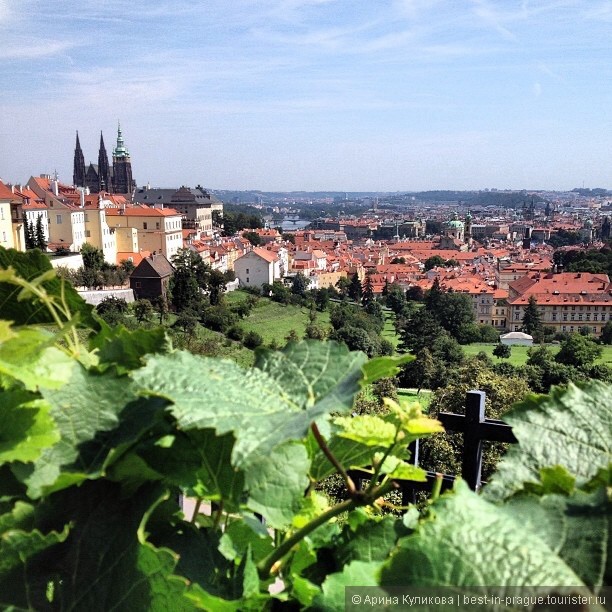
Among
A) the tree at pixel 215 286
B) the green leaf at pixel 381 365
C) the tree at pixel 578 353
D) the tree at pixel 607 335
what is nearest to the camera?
the green leaf at pixel 381 365

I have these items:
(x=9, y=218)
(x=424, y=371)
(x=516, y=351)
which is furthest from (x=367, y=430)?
(x=516, y=351)

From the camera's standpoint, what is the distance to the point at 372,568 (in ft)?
0.99

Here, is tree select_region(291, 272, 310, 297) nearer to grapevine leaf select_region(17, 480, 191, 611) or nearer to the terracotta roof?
the terracotta roof

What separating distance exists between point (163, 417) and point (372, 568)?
120 mm

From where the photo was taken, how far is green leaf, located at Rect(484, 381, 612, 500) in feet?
0.95

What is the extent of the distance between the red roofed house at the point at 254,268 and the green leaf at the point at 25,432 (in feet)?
98.1

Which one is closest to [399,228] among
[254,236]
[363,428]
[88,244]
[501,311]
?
[254,236]

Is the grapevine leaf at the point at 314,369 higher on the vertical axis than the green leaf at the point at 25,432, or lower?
higher

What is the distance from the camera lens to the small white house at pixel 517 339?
1065 inches

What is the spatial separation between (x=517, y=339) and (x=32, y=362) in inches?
1121

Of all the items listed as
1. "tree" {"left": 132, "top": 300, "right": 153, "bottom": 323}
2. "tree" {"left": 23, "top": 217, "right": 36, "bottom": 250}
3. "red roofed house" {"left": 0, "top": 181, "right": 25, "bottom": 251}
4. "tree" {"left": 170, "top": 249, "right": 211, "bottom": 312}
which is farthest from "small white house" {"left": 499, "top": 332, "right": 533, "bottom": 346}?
"red roofed house" {"left": 0, "top": 181, "right": 25, "bottom": 251}

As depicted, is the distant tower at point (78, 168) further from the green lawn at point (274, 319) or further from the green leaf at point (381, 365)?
the green leaf at point (381, 365)

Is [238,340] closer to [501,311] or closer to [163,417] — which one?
[501,311]

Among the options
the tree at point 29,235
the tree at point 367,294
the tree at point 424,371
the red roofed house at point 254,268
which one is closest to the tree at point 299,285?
the red roofed house at point 254,268
